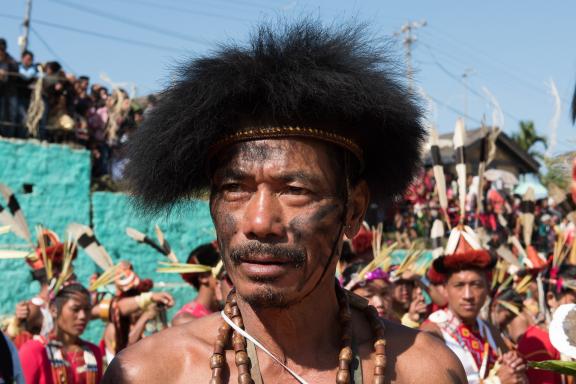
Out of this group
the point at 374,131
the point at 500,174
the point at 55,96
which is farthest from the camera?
the point at 500,174

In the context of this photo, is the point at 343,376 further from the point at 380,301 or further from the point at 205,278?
the point at 205,278

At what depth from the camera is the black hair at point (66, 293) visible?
6.45 meters

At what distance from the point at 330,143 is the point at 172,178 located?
0.55 m

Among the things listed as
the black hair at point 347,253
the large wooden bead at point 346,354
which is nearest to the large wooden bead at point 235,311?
the large wooden bead at point 346,354

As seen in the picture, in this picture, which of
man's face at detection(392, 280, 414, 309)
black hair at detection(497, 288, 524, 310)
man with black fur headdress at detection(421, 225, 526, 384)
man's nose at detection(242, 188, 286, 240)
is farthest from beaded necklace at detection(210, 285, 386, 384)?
black hair at detection(497, 288, 524, 310)

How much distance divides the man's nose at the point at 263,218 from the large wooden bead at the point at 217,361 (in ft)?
1.26

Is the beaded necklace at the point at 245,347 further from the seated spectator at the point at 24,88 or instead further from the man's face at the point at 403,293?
the seated spectator at the point at 24,88

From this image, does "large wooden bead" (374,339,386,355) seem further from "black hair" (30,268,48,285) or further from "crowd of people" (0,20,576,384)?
"black hair" (30,268,48,285)

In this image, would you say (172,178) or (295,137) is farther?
(172,178)

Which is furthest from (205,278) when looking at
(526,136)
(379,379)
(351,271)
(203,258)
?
(526,136)

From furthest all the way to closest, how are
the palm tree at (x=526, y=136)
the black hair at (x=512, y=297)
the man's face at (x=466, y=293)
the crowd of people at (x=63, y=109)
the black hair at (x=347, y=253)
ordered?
the palm tree at (x=526, y=136) < the crowd of people at (x=63, y=109) < the black hair at (x=512, y=297) < the black hair at (x=347, y=253) < the man's face at (x=466, y=293)

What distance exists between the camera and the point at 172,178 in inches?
109

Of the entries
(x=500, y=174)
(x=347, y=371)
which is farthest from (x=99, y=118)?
(x=347, y=371)

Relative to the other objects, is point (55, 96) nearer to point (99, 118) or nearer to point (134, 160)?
point (99, 118)
